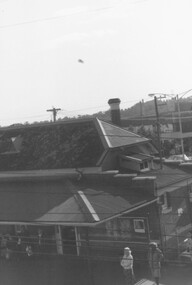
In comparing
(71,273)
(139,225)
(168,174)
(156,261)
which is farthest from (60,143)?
(156,261)

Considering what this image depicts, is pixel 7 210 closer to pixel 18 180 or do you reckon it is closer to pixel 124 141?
pixel 18 180

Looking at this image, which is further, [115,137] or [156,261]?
[115,137]

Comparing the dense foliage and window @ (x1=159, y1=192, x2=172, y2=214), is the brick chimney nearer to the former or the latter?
the dense foliage

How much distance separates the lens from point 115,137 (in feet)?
80.5

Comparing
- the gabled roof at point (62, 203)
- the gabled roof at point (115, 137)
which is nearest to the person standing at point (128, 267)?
the gabled roof at point (62, 203)

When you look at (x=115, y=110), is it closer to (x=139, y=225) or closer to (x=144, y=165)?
(x=144, y=165)

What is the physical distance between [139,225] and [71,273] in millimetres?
4119

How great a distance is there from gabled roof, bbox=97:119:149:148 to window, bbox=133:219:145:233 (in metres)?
4.58

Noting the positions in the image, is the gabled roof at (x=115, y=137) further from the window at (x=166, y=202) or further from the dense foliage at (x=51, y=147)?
the window at (x=166, y=202)

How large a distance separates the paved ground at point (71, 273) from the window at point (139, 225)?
75.2 inches

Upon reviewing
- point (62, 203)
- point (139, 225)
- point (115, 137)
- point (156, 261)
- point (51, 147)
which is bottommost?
point (156, 261)

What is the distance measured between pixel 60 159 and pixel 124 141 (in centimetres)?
407

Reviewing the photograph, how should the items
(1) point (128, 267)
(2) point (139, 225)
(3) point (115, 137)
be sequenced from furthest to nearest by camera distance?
(3) point (115, 137), (2) point (139, 225), (1) point (128, 267)

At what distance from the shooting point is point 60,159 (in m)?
23.6
